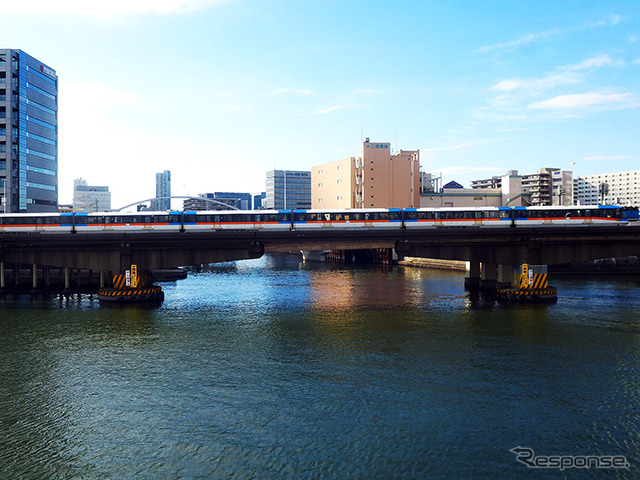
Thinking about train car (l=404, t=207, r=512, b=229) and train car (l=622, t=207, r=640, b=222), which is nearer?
train car (l=404, t=207, r=512, b=229)

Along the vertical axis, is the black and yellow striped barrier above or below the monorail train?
below

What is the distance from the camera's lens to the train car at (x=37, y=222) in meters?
67.7

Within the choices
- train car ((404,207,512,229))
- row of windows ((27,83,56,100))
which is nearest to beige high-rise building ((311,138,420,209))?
train car ((404,207,512,229))

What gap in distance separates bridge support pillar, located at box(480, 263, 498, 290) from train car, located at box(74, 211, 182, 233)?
44.7 meters

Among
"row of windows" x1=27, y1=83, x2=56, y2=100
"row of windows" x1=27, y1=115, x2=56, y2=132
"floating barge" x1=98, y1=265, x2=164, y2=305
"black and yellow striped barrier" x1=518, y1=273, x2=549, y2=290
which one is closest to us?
"floating barge" x1=98, y1=265, x2=164, y2=305

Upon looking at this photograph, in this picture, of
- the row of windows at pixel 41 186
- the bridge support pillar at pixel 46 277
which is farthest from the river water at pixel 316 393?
the row of windows at pixel 41 186

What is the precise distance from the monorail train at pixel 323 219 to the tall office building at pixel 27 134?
53987 millimetres

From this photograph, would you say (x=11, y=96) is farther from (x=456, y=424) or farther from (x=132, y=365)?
(x=456, y=424)

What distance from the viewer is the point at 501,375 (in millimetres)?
31969

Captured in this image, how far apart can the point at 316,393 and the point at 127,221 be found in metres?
49.6

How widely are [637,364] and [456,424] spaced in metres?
18.5

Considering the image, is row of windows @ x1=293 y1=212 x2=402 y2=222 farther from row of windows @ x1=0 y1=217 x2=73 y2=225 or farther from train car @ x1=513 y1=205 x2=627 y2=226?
row of windows @ x1=0 y1=217 x2=73 y2=225

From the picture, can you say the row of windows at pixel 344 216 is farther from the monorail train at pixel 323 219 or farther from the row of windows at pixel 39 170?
the row of windows at pixel 39 170

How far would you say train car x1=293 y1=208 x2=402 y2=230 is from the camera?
216 feet
